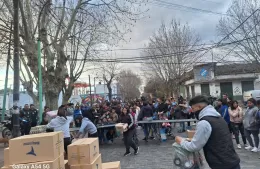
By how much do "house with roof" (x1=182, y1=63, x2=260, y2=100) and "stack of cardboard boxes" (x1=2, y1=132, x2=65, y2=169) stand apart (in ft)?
112

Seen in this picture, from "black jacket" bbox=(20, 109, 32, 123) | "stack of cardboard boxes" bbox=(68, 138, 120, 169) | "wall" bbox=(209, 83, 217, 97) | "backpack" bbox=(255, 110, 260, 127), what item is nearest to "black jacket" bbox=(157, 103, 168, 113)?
"backpack" bbox=(255, 110, 260, 127)

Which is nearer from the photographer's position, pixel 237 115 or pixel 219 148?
pixel 219 148

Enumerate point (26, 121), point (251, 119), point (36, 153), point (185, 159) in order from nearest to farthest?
point (185, 159) < point (36, 153) < point (251, 119) < point (26, 121)

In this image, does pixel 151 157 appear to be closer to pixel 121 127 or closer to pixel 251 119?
pixel 121 127

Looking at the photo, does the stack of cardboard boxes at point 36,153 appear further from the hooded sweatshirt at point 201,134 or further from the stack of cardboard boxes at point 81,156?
the hooded sweatshirt at point 201,134

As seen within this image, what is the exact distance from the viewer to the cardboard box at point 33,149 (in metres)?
3.72

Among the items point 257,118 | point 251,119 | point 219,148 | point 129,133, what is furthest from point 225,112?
point 219,148

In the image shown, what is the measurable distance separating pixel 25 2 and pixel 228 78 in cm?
2996

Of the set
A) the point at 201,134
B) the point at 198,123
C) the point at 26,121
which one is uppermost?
the point at 198,123

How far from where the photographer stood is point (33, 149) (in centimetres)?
374

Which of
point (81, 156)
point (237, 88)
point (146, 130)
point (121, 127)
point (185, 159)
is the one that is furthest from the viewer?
point (237, 88)

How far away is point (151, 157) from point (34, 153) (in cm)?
564

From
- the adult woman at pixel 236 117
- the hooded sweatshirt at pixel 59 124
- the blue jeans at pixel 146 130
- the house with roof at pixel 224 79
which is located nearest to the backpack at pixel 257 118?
the adult woman at pixel 236 117

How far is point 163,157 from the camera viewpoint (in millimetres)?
8656
